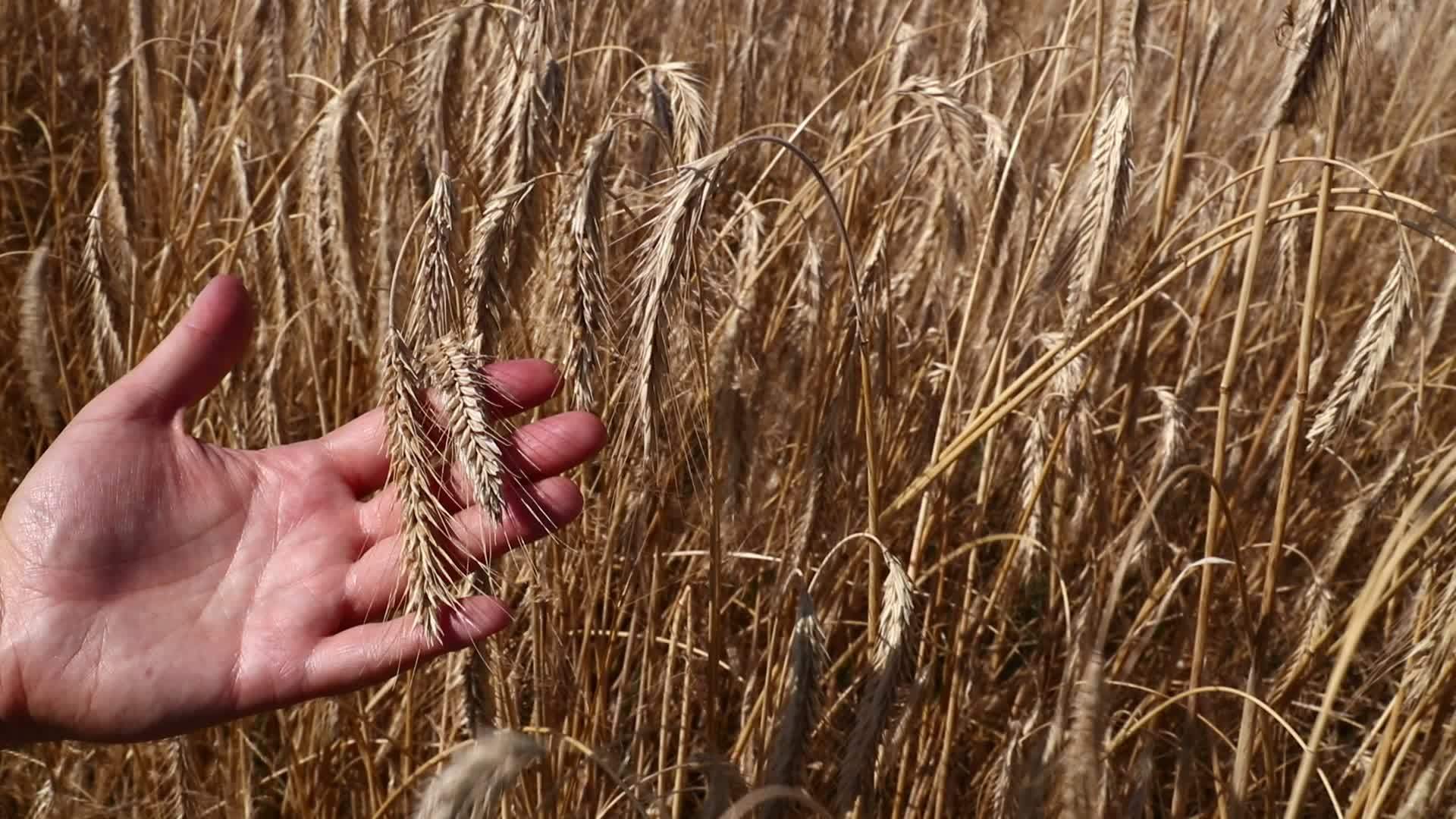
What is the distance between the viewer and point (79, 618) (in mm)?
1280

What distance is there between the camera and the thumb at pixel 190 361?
1297mm

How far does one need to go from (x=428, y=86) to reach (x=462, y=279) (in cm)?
24

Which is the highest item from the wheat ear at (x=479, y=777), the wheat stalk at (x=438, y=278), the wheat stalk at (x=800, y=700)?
the wheat stalk at (x=438, y=278)

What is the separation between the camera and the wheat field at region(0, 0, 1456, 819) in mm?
1116

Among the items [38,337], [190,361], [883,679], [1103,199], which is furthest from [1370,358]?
[38,337]

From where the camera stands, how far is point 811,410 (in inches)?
65.2

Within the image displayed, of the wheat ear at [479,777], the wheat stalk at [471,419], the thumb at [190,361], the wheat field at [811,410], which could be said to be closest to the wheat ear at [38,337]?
the wheat field at [811,410]

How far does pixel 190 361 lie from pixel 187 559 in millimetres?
222

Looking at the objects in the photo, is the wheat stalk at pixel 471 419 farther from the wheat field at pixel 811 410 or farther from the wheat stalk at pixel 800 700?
the wheat stalk at pixel 800 700

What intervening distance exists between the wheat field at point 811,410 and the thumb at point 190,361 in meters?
0.14

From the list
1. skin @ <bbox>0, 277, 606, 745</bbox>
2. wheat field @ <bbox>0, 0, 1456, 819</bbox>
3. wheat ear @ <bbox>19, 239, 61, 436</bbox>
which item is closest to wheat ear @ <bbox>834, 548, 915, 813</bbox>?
wheat field @ <bbox>0, 0, 1456, 819</bbox>

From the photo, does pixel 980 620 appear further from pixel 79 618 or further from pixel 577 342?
pixel 79 618

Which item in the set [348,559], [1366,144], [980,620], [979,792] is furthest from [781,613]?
[1366,144]

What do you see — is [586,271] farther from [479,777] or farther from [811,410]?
[811,410]
